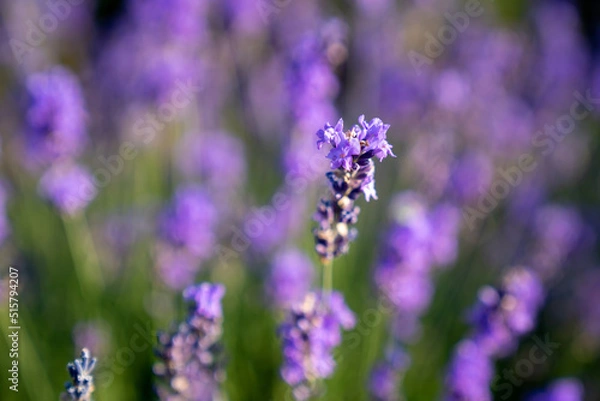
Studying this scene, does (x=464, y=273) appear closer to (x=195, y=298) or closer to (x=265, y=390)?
(x=265, y=390)

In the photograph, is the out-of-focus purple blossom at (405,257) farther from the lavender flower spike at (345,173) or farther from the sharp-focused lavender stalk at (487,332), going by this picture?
the lavender flower spike at (345,173)

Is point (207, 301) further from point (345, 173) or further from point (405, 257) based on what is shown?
point (405, 257)

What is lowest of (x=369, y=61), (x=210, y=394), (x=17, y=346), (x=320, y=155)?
(x=210, y=394)

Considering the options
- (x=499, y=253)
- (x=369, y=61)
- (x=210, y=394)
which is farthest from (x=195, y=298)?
(x=369, y=61)

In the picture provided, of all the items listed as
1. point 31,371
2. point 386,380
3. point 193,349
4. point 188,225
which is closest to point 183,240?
point 188,225

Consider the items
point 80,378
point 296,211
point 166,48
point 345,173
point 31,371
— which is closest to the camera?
point 80,378

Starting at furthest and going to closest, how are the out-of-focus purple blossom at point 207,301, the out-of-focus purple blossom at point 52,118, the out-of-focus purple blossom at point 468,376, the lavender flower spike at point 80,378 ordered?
the out-of-focus purple blossom at point 52,118
the out-of-focus purple blossom at point 468,376
the out-of-focus purple blossom at point 207,301
the lavender flower spike at point 80,378

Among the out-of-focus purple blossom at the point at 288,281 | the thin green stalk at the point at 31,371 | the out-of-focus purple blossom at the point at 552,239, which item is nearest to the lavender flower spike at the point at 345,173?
the out-of-focus purple blossom at the point at 288,281
